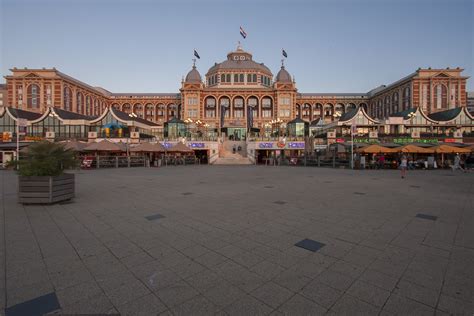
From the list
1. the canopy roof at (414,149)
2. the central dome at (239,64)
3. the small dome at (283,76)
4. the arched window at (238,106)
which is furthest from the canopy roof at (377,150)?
the central dome at (239,64)

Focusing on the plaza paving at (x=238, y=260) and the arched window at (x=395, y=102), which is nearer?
the plaza paving at (x=238, y=260)

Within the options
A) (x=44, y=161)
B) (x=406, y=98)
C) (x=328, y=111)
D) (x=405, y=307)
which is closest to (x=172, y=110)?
(x=328, y=111)

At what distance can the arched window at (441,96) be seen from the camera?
6019 centimetres

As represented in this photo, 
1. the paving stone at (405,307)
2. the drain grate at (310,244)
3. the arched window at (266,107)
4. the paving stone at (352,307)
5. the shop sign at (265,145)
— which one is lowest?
the paving stone at (405,307)

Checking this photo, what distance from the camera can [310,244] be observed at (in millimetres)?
4223

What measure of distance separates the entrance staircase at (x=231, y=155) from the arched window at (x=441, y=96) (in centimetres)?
5722

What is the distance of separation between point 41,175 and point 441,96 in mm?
83009

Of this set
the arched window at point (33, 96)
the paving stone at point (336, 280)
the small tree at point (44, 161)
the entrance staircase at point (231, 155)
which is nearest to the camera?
the paving stone at point (336, 280)

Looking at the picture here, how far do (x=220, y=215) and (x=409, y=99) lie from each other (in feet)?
246

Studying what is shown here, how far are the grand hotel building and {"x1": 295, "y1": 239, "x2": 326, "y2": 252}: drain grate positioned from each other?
53.0 m

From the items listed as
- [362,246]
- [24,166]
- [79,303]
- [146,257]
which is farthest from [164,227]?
[24,166]

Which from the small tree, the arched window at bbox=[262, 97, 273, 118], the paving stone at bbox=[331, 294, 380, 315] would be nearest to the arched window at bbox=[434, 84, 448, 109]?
the arched window at bbox=[262, 97, 273, 118]

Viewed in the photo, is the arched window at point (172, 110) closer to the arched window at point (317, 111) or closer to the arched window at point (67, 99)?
the arched window at point (67, 99)

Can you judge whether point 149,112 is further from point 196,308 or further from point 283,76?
point 196,308
